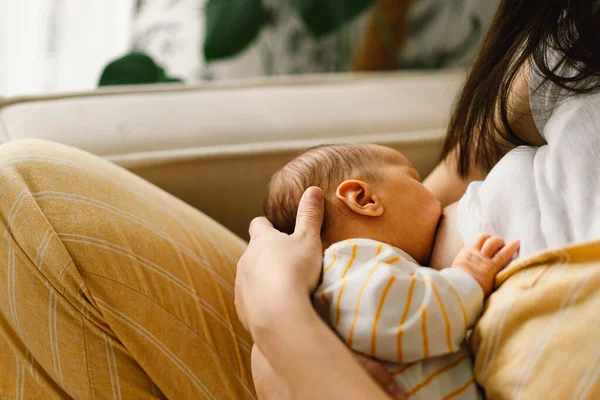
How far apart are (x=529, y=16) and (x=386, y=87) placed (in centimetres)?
63

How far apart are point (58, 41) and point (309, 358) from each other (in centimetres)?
140

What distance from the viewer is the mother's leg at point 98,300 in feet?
2.28

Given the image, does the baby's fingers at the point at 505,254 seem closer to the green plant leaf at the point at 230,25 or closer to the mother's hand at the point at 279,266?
the mother's hand at the point at 279,266

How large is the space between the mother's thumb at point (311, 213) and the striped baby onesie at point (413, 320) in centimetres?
10

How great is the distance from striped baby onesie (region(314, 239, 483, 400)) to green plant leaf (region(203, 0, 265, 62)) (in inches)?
A: 45.8

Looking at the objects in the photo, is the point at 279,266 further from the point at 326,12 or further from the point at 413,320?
the point at 326,12

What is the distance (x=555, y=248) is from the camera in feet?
1.91

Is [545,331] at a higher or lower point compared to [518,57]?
lower

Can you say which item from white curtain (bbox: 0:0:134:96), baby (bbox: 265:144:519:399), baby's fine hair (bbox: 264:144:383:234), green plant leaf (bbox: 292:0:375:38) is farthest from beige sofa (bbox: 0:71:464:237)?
white curtain (bbox: 0:0:134:96)

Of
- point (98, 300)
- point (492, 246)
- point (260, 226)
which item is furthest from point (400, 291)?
point (98, 300)

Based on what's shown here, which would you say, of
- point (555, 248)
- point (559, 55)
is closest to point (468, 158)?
point (559, 55)

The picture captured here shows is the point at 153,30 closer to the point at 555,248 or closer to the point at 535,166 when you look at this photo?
the point at 535,166

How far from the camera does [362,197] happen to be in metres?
0.79

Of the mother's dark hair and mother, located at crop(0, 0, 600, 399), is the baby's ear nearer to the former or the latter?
mother, located at crop(0, 0, 600, 399)
